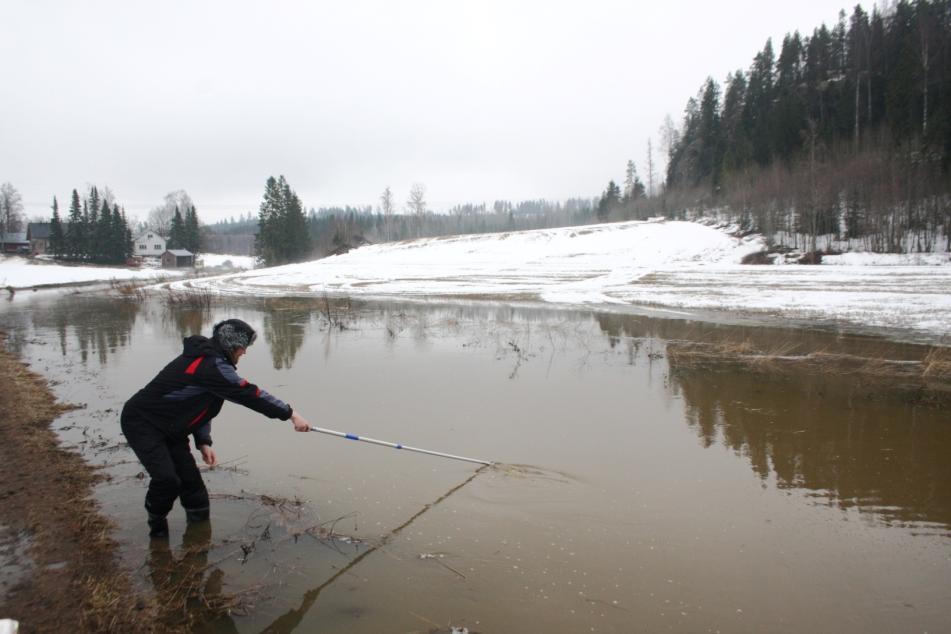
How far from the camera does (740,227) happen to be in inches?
2023

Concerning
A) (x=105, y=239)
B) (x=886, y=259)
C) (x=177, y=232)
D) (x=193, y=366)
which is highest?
(x=177, y=232)

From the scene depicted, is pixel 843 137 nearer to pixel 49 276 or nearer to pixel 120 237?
pixel 49 276

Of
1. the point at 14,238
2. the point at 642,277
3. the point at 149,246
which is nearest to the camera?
the point at 642,277

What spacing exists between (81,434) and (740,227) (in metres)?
56.1

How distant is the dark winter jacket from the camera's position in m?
4.00

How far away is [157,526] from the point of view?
4.25 meters

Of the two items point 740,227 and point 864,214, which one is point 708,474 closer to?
point 864,214

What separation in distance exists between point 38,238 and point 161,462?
352ft

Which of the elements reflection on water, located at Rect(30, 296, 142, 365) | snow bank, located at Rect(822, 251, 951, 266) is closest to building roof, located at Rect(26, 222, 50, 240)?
reflection on water, located at Rect(30, 296, 142, 365)

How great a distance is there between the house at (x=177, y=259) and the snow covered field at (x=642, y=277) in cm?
3763

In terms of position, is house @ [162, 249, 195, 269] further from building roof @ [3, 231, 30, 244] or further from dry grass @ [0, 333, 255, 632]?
dry grass @ [0, 333, 255, 632]

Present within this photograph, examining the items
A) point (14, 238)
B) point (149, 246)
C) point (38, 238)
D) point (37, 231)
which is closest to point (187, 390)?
point (149, 246)

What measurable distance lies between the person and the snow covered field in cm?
1710

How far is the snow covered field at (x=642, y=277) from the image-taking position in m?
18.8
